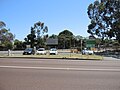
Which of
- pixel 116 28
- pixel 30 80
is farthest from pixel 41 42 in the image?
pixel 30 80

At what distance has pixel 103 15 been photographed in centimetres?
6881

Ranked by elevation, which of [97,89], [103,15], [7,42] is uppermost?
[103,15]

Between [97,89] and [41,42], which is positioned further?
[41,42]

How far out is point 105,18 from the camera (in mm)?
68125

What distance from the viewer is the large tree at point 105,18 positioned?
6460 centimetres

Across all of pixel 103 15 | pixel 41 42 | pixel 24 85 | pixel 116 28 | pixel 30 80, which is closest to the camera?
pixel 24 85

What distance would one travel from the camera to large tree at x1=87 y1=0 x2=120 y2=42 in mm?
64600

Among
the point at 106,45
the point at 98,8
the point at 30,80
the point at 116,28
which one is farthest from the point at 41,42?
the point at 30,80

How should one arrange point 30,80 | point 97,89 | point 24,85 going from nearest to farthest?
point 97,89
point 24,85
point 30,80

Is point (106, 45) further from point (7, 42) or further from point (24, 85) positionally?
point (24, 85)

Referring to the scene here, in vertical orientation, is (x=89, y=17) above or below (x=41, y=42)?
above

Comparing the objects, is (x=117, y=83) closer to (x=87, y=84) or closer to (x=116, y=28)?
(x=87, y=84)

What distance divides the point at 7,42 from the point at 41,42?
1397cm

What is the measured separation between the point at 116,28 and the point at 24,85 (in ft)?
181
